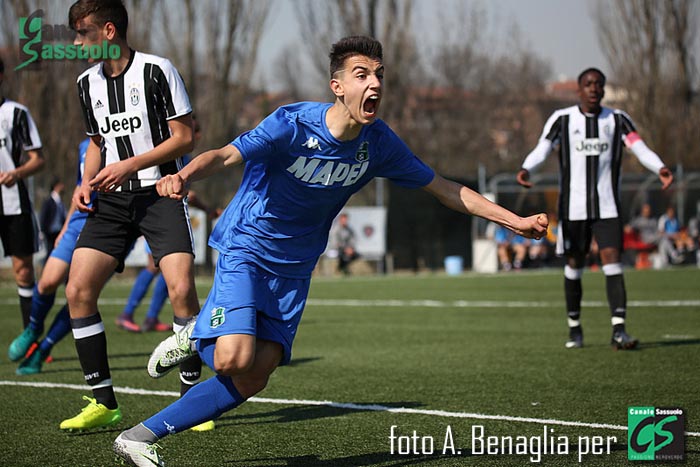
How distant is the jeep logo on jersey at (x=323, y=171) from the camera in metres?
4.59

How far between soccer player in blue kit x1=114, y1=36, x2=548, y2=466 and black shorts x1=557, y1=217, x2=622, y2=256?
454 centimetres

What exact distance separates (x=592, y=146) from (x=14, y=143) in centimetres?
521

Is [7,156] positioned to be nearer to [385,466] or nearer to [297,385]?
[297,385]

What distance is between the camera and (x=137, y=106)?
571 centimetres

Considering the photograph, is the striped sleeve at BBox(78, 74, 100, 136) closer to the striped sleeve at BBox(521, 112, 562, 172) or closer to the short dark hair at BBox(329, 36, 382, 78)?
the short dark hair at BBox(329, 36, 382, 78)

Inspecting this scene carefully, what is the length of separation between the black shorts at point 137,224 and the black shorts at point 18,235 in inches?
117

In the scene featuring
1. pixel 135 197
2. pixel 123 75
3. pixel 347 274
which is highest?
pixel 123 75

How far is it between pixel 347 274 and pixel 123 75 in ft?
63.0

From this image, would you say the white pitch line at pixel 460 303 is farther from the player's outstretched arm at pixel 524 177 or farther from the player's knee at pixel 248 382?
the player's knee at pixel 248 382

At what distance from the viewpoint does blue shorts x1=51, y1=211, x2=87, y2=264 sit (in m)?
8.17

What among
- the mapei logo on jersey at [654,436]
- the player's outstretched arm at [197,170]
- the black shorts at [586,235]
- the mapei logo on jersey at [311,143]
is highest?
the mapei logo on jersey at [311,143]

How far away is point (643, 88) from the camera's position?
34.7 m

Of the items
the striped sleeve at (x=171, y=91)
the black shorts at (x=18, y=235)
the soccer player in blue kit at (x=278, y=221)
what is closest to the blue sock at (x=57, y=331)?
the black shorts at (x=18, y=235)

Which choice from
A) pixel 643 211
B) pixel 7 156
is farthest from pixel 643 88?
pixel 7 156
